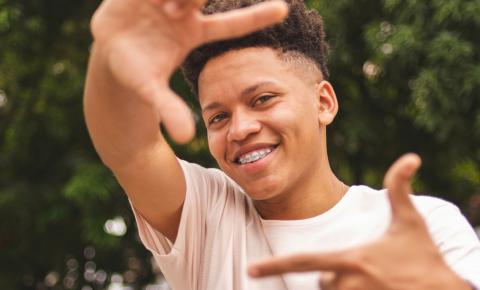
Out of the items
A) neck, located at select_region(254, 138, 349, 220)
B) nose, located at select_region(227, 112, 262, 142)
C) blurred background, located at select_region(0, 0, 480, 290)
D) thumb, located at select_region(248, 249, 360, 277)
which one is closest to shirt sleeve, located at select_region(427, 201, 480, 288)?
neck, located at select_region(254, 138, 349, 220)

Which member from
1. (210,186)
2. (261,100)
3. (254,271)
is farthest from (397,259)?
(210,186)

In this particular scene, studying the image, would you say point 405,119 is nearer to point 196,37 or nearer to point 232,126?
point 232,126

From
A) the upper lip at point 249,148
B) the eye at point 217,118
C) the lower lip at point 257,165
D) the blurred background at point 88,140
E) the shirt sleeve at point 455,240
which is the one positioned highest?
the eye at point 217,118

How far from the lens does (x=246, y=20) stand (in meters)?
1.77

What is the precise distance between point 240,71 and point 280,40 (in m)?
0.22

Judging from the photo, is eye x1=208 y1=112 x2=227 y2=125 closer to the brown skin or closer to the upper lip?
the brown skin

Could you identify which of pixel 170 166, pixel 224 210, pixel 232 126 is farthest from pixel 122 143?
pixel 224 210

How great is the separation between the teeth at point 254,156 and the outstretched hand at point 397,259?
68 centimetres

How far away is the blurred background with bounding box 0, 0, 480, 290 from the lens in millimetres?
4199

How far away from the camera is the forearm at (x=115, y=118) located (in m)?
1.99

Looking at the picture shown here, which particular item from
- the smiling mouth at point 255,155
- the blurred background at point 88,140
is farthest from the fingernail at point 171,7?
the blurred background at point 88,140

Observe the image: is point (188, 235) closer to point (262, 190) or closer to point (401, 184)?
point (262, 190)

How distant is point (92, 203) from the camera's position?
4715mm

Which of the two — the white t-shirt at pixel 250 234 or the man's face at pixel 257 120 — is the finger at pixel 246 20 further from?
the white t-shirt at pixel 250 234
